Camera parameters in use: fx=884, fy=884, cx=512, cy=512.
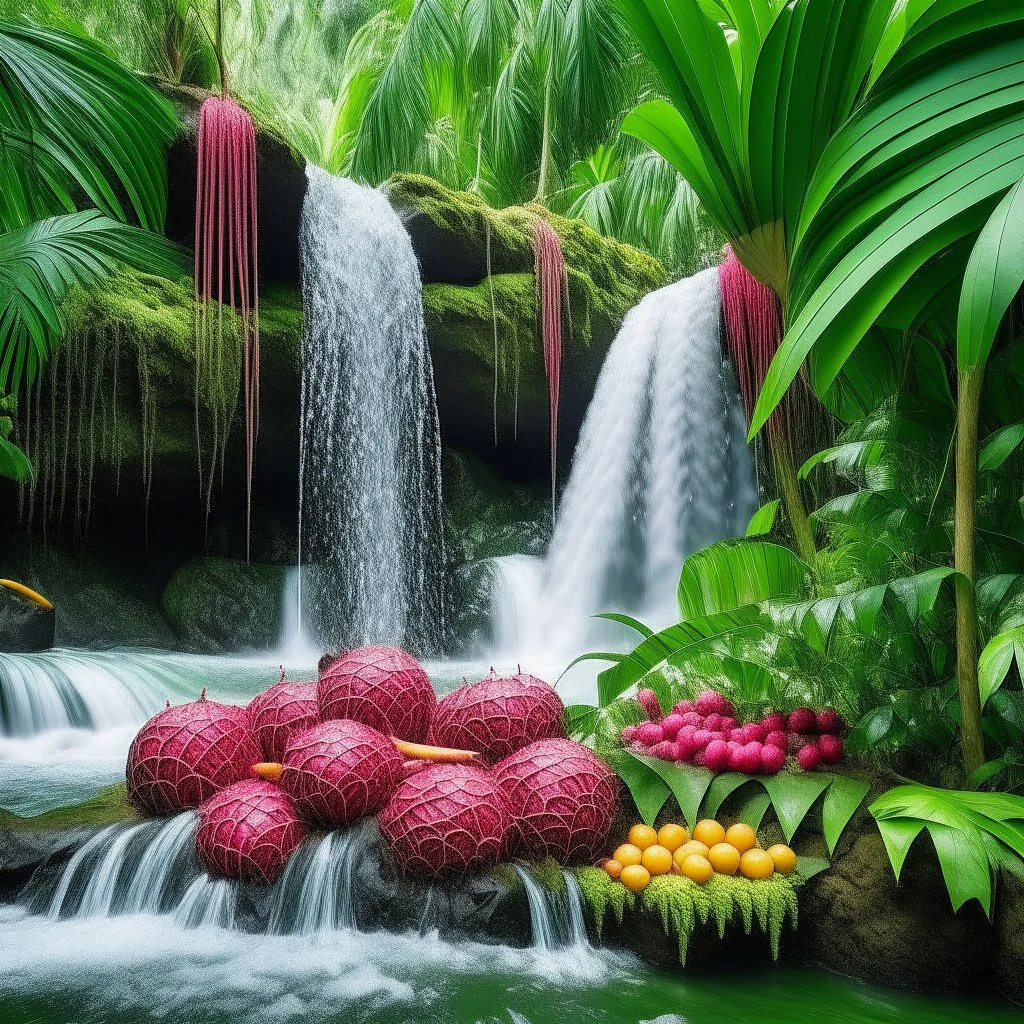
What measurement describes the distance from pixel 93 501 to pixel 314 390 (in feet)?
7.33

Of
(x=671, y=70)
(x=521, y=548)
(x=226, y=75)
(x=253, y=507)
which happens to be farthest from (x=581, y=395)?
(x=671, y=70)

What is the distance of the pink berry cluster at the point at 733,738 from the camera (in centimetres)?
252

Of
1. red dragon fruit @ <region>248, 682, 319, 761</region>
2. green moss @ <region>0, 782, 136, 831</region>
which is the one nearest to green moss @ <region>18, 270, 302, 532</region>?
green moss @ <region>0, 782, 136, 831</region>

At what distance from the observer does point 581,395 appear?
10.2m

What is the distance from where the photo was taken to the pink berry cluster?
2520 millimetres

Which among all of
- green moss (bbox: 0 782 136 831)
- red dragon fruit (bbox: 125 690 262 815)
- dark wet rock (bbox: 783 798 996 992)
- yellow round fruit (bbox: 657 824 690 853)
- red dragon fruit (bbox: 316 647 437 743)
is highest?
red dragon fruit (bbox: 316 647 437 743)

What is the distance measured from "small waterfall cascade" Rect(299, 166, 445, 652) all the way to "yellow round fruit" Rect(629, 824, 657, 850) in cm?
643

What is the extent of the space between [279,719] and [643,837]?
45.4 inches

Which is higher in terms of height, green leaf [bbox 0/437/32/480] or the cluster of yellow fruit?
green leaf [bbox 0/437/32/480]

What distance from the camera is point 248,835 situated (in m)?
2.28

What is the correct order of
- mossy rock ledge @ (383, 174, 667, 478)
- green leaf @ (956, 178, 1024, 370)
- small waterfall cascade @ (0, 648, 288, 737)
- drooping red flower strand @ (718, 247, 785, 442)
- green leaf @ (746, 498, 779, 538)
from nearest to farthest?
green leaf @ (956, 178, 1024, 370)
green leaf @ (746, 498, 779, 538)
small waterfall cascade @ (0, 648, 288, 737)
drooping red flower strand @ (718, 247, 785, 442)
mossy rock ledge @ (383, 174, 667, 478)

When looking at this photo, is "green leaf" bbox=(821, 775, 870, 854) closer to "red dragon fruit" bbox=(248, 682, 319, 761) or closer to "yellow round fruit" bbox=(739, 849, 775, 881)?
"yellow round fruit" bbox=(739, 849, 775, 881)

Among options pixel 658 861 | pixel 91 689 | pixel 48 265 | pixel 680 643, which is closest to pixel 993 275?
pixel 680 643

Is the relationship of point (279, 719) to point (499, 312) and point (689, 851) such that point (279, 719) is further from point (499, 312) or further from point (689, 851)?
point (499, 312)
